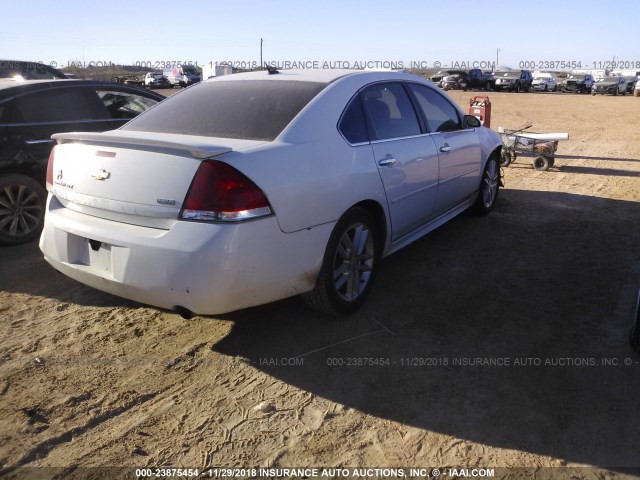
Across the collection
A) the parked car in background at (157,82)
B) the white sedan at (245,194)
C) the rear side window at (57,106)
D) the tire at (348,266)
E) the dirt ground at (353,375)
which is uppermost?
the parked car in background at (157,82)

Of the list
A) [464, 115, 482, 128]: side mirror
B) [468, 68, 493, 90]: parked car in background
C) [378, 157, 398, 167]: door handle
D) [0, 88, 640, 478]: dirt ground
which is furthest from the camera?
[468, 68, 493, 90]: parked car in background

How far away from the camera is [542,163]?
974 centimetres

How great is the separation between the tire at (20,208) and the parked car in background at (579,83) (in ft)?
152

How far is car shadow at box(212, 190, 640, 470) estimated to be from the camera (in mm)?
2920

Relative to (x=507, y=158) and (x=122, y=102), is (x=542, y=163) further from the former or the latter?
(x=122, y=102)

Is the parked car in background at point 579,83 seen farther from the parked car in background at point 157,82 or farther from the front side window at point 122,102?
the front side window at point 122,102

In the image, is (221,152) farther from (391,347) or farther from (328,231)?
(391,347)

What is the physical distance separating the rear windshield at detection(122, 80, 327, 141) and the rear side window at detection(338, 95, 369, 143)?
10.2 inches

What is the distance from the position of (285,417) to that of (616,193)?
6735mm

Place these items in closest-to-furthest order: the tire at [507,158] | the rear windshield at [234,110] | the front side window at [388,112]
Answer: the rear windshield at [234,110], the front side window at [388,112], the tire at [507,158]

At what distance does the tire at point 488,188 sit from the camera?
6379mm

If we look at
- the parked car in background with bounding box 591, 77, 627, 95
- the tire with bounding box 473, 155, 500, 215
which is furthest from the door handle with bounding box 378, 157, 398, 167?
the parked car in background with bounding box 591, 77, 627, 95

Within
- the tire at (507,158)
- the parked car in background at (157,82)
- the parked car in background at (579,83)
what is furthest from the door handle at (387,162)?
the parked car in background at (579,83)

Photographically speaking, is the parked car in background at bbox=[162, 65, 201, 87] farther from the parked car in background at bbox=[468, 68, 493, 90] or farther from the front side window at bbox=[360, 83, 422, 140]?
the front side window at bbox=[360, 83, 422, 140]
